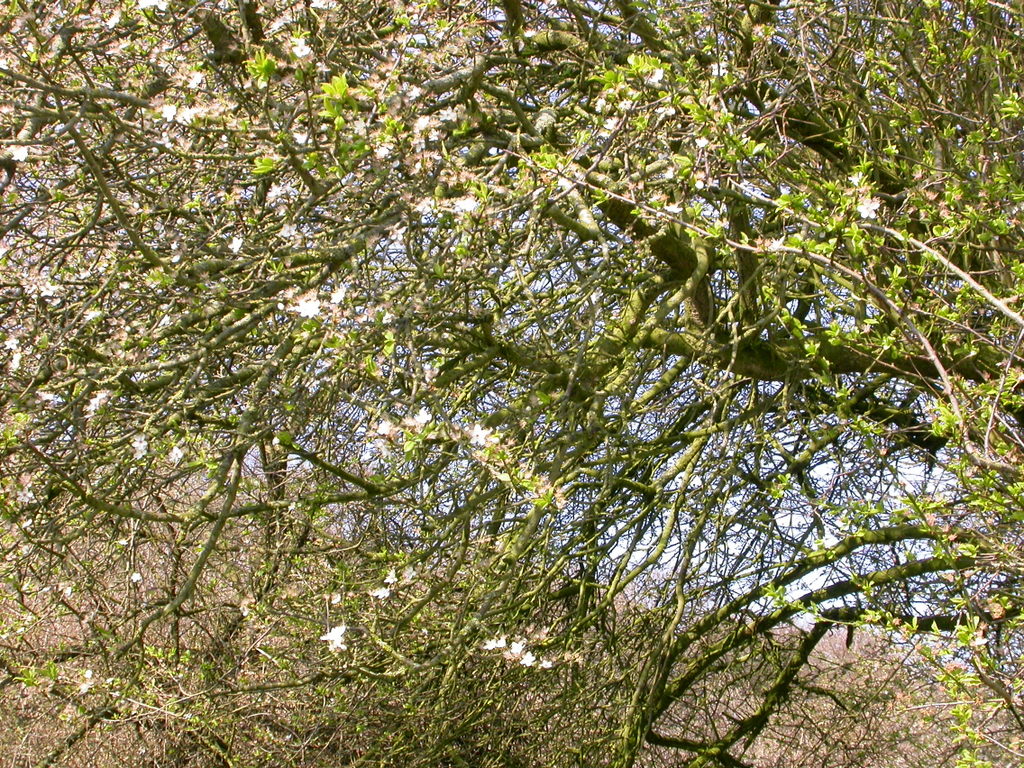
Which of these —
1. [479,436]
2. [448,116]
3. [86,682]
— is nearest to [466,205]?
[448,116]

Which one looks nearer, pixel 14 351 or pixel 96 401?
pixel 96 401

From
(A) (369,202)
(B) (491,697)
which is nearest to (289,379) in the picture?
(A) (369,202)

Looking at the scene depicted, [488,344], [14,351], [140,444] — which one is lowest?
[140,444]

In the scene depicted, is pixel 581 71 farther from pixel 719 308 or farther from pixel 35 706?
pixel 35 706

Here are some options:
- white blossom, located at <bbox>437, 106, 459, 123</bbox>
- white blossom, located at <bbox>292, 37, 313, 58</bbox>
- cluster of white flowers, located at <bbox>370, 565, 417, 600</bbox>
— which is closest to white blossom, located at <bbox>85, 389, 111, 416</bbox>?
cluster of white flowers, located at <bbox>370, 565, 417, 600</bbox>

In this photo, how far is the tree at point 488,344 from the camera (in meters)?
3.17

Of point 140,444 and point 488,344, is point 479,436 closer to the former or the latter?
point 488,344

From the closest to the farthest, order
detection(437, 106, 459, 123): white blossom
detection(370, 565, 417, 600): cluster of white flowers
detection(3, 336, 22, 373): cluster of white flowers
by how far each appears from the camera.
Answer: detection(3, 336, 22, 373): cluster of white flowers
detection(437, 106, 459, 123): white blossom
detection(370, 565, 417, 600): cluster of white flowers

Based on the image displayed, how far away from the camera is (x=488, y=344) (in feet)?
12.4

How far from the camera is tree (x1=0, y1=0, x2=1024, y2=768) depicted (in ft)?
10.4

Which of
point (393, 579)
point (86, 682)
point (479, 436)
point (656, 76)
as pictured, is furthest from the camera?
point (86, 682)

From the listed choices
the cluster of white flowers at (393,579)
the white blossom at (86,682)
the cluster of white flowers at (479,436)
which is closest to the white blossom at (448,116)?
the cluster of white flowers at (479,436)

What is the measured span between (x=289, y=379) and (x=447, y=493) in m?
1.15

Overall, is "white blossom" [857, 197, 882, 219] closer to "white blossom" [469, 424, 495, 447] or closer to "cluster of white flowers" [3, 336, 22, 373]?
"white blossom" [469, 424, 495, 447]
